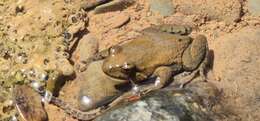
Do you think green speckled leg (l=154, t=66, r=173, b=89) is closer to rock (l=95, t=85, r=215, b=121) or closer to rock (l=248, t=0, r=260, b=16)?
rock (l=95, t=85, r=215, b=121)

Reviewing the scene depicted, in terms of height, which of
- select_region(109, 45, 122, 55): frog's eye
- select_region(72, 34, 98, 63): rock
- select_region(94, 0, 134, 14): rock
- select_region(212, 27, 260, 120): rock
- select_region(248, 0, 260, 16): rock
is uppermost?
select_region(94, 0, 134, 14): rock

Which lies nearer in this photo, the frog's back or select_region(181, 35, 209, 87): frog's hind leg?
the frog's back

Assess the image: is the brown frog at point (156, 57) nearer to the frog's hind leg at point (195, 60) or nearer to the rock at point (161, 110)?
the frog's hind leg at point (195, 60)

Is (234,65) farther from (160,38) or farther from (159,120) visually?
(159,120)

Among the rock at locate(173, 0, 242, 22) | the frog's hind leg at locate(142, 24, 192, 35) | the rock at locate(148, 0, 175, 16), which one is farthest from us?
the rock at locate(148, 0, 175, 16)

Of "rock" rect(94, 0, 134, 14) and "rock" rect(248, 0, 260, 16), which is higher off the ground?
"rock" rect(94, 0, 134, 14)

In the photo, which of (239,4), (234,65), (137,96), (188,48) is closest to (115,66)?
(137,96)

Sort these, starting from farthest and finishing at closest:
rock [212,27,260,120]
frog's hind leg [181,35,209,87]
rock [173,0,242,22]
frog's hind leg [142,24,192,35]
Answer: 1. rock [173,0,242,22]
2. frog's hind leg [142,24,192,35]
3. frog's hind leg [181,35,209,87]
4. rock [212,27,260,120]

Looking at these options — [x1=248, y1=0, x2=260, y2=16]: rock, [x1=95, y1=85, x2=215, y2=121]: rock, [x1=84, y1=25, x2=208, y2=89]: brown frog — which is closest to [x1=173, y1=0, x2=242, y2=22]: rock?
[x1=248, y1=0, x2=260, y2=16]: rock
